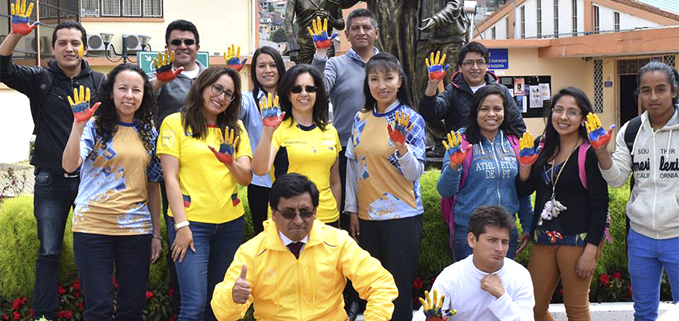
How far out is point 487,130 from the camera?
4465 millimetres

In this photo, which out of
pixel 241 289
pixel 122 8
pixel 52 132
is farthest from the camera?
pixel 122 8

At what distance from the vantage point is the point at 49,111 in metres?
4.49

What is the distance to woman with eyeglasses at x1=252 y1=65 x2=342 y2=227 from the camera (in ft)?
14.4

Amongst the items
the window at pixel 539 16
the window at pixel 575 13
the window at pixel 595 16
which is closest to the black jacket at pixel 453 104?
the window at pixel 595 16

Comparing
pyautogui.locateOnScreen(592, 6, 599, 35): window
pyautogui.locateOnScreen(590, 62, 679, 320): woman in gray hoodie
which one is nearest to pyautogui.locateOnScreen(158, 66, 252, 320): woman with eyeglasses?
pyautogui.locateOnScreen(590, 62, 679, 320): woman in gray hoodie

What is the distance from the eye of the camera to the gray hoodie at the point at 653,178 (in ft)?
13.8

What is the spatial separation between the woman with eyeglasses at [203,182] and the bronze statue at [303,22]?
2.36 meters

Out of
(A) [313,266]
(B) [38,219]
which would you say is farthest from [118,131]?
(A) [313,266]

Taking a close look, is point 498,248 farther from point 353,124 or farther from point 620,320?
point 620,320

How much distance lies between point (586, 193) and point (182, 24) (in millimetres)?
2495

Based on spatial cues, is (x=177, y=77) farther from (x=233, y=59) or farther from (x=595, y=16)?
(x=595, y=16)

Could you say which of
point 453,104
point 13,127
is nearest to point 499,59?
point 13,127

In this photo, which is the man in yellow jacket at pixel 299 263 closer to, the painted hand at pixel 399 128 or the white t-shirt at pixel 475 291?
the white t-shirt at pixel 475 291

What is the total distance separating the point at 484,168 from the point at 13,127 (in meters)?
17.7
